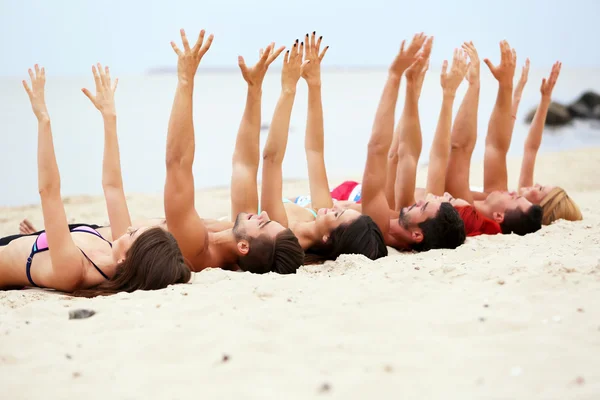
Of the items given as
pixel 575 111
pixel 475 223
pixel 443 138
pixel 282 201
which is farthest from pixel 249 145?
pixel 575 111

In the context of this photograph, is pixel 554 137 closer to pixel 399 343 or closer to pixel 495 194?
pixel 495 194

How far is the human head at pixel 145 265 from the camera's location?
2.71m

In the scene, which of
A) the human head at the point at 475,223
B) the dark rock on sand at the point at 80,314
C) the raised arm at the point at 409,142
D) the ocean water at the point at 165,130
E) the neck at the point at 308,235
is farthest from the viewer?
the ocean water at the point at 165,130

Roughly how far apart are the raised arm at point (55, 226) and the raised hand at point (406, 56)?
1.84 metres

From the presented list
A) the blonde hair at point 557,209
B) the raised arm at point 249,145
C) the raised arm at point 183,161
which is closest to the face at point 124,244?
the raised arm at point 183,161

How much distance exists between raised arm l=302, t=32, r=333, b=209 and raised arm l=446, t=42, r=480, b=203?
0.85 metres

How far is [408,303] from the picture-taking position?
2236mm

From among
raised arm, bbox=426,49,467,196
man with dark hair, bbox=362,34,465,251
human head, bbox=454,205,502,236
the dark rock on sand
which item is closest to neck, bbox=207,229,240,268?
man with dark hair, bbox=362,34,465,251

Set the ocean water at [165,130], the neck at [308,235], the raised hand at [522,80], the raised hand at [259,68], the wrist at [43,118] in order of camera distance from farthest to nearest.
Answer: the ocean water at [165,130]
the raised hand at [522,80]
the neck at [308,235]
the raised hand at [259,68]
the wrist at [43,118]

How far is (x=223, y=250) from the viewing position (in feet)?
10.5

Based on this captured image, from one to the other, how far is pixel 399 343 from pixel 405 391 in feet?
0.94

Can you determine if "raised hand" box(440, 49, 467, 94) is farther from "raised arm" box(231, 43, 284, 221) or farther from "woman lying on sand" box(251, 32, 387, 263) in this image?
"raised arm" box(231, 43, 284, 221)

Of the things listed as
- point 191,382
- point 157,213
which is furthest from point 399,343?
point 157,213

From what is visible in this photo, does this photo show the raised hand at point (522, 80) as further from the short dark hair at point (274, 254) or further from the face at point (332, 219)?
the short dark hair at point (274, 254)
